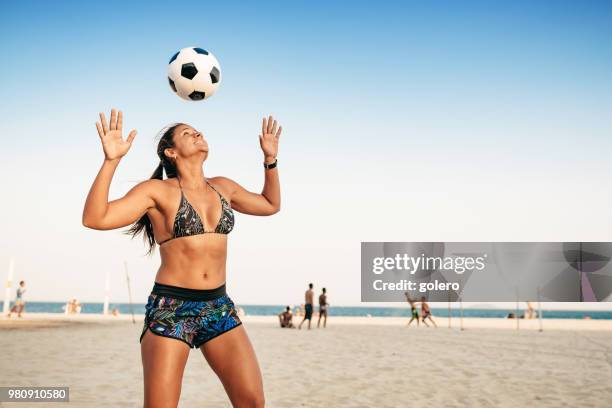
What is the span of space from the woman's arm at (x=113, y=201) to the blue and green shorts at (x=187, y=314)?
1.58 feet

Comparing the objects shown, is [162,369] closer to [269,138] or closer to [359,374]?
[269,138]

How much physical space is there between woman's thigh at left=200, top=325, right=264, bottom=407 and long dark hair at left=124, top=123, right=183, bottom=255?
0.85 meters

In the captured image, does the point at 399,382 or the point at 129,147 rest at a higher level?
the point at 129,147

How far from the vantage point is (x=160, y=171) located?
150 inches

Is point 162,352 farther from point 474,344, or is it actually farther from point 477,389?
point 474,344

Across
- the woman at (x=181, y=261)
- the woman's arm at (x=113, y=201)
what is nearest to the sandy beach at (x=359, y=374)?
the woman at (x=181, y=261)

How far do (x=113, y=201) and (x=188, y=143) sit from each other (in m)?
0.70

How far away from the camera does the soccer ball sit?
4484 millimetres

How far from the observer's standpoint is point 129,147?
3.11 meters

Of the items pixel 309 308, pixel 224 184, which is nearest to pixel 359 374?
pixel 224 184

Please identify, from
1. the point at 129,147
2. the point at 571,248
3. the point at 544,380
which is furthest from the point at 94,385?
the point at 571,248

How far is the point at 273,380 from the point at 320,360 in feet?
8.89

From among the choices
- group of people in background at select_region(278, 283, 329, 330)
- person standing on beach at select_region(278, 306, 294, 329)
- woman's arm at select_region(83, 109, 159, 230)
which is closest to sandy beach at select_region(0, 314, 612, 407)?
woman's arm at select_region(83, 109, 159, 230)

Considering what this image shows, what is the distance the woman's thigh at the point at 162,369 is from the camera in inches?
118
